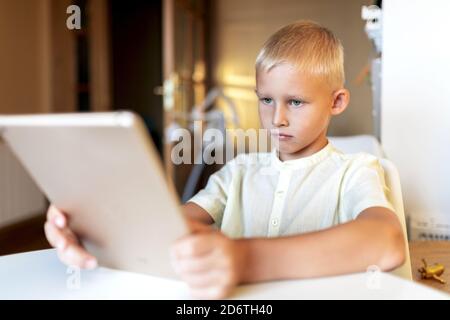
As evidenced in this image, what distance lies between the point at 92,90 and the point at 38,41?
3.24 feet

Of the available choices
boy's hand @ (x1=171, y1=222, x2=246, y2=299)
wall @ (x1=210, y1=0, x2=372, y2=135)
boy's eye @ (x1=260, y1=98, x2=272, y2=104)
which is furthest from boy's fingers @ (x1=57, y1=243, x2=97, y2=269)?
wall @ (x1=210, y1=0, x2=372, y2=135)

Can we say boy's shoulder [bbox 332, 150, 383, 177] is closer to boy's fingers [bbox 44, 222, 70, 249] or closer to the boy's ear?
the boy's ear

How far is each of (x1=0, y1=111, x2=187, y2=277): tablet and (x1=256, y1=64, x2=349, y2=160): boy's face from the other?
391 millimetres

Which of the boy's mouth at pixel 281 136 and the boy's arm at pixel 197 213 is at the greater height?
the boy's mouth at pixel 281 136

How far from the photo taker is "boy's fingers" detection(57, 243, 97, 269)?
59cm

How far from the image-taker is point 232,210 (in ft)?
3.11

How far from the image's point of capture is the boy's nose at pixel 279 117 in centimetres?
87

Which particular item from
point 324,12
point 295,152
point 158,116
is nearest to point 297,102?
point 295,152

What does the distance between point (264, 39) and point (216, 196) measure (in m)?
4.60

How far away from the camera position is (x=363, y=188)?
78cm

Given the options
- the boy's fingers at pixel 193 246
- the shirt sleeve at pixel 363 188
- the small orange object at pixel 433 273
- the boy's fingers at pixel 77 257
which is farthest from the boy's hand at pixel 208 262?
the small orange object at pixel 433 273

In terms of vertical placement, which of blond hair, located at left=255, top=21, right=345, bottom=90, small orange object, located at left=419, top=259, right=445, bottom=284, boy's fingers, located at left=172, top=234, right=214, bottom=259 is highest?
blond hair, located at left=255, top=21, right=345, bottom=90

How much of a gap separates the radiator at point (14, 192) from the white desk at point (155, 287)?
2.99 metres

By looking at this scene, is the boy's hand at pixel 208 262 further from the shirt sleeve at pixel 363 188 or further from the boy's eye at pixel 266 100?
the boy's eye at pixel 266 100
